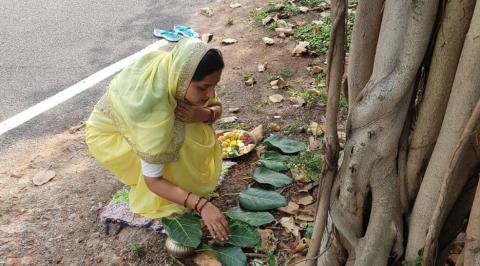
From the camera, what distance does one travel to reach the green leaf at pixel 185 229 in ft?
6.88

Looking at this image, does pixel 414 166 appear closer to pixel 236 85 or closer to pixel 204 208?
pixel 204 208

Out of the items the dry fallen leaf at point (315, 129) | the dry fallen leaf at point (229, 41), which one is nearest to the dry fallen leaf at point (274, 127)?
the dry fallen leaf at point (315, 129)

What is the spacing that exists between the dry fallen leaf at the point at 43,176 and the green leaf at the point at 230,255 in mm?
1106

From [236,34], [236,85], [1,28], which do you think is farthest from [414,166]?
[1,28]

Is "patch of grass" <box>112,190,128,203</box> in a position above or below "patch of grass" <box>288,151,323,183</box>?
below

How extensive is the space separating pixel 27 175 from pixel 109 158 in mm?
870

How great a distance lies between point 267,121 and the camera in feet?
10.0

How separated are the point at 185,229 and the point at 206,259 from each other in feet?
0.49

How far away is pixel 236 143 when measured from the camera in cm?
278

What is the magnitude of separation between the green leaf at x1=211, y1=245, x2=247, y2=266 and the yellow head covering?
0.43 metres

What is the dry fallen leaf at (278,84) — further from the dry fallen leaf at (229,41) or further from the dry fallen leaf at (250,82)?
the dry fallen leaf at (229,41)

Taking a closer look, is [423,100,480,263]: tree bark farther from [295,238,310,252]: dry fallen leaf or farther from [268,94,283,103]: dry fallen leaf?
[268,94,283,103]: dry fallen leaf

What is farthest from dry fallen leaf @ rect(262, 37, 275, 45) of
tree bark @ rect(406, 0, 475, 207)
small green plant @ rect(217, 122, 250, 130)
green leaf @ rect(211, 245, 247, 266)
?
tree bark @ rect(406, 0, 475, 207)

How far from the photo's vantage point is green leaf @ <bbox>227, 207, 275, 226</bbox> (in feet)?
7.39
